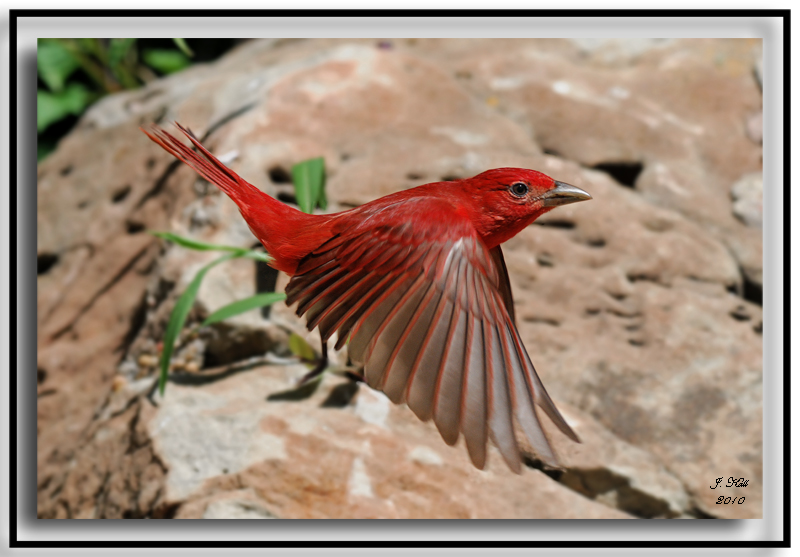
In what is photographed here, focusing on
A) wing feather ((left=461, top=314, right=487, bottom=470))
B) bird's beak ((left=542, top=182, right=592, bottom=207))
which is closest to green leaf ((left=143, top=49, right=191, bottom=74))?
bird's beak ((left=542, top=182, right=592, bottom=207))

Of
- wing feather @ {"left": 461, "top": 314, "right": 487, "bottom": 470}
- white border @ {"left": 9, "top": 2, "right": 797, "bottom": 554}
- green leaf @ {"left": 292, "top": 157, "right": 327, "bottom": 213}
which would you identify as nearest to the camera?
wing feather @ {"left": 461, "top": 314, "right": 487, "bottom": 470}

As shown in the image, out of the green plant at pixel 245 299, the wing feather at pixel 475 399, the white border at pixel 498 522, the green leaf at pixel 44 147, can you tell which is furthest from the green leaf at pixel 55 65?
the wing feather at pixel 475 399

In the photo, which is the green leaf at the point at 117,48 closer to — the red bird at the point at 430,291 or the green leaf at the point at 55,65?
the green leaf at the point at 55,65

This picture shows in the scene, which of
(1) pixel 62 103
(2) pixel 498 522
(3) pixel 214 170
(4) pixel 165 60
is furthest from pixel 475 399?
(1) pixel 62 103

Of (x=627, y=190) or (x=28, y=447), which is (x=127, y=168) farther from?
(x=627, y=190)

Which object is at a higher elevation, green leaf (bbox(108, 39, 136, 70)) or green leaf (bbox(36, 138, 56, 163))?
green leaf (bbox(108, 39, 136, 70))

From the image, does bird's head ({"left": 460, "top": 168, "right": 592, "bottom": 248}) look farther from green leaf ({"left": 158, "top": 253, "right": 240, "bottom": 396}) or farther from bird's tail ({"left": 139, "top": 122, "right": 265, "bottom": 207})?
green leaf ({"left": 158, "top": 253, "right": 240, "bottom": 396})
